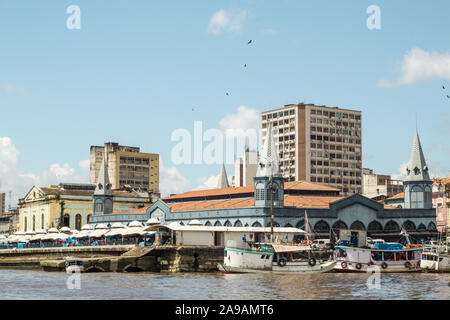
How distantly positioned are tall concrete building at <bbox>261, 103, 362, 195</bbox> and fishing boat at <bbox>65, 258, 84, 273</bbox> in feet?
368

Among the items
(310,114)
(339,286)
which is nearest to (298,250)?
(339,286)

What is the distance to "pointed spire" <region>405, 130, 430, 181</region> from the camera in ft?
A: 366

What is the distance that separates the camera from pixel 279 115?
197125mm

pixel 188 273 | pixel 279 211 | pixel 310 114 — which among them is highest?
pixel 310 114

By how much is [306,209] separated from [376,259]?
22426mm

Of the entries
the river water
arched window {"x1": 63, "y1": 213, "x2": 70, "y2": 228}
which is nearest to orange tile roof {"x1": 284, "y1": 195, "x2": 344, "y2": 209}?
the river water

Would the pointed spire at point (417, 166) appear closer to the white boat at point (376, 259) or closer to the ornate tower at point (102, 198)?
the white boat at point (376, 259)

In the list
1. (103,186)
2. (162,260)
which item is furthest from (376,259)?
(103,186)

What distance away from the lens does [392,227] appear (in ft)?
352

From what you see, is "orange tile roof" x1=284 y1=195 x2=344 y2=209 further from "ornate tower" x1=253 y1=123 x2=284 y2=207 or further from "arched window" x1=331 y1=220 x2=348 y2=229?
"arched window" x1=331 y1=220 x2=348 y2=229

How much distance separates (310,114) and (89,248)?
10815cm

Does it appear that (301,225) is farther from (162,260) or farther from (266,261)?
(162,260)
